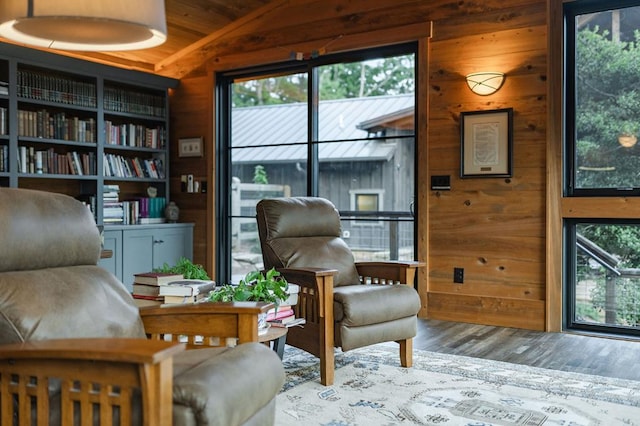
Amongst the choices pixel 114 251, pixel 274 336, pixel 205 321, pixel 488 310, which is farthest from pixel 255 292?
pixel 114 251

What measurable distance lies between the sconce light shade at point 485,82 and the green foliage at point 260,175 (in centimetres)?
230

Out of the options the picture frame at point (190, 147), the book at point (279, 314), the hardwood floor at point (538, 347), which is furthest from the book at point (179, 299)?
the picture frame at point (190, 147)

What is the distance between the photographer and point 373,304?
3.26m

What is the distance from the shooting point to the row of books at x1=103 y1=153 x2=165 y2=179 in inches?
235

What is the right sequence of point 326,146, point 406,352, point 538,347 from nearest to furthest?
point 406,352, point 538,347, point 326,146

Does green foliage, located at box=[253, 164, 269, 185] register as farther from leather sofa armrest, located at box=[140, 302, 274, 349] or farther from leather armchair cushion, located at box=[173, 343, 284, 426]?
leather armchair cushion, located at box=[173, 343, 284, 426]

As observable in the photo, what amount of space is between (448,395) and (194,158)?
4.30 meters

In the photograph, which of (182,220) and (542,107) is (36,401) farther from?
(182,220)

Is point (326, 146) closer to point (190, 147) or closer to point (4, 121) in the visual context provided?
point (190, 147)

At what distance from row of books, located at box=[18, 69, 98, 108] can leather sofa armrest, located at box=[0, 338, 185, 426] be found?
410cm

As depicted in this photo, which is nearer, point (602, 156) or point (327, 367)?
point (327, 367)

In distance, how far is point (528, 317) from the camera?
15.3ft

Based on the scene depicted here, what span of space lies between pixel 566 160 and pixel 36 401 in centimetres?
397

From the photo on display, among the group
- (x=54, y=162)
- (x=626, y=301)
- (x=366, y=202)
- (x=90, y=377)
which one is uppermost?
(x=54, y=162)
